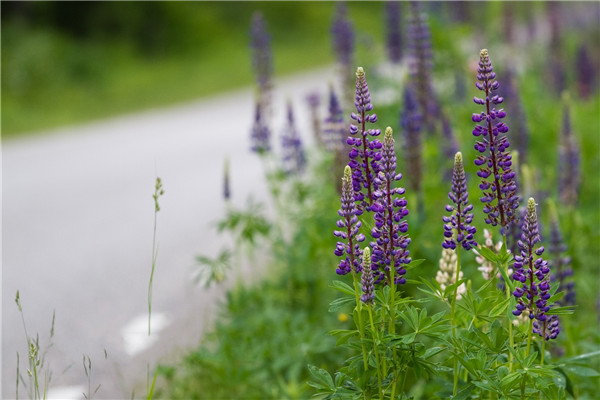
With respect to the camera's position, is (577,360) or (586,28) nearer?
(577,360)

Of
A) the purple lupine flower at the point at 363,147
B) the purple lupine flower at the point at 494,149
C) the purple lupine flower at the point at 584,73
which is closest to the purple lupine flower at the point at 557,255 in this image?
the purple lupine flower at the point at 494,149

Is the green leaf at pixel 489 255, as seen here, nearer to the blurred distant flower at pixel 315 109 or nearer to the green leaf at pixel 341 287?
the green leaf at pixel 341 287

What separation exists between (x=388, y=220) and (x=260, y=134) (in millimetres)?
2777

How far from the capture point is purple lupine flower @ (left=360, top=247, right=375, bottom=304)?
2202mm

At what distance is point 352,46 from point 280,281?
211 centimetres

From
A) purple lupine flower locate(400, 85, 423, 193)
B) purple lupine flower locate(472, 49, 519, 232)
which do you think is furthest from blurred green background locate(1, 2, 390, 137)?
purple lupine flower locate(472, 49, 519, 232)

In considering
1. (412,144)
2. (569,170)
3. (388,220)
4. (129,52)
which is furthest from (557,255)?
(129,52)

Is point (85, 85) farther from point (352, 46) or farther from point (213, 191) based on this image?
point (352, 46)

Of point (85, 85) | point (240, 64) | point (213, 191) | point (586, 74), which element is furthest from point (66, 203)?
point (240, 64)

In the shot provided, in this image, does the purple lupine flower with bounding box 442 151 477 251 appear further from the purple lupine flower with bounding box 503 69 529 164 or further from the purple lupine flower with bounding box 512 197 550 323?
the purple lupine flower with bounding box 503 69 529 164

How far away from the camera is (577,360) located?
296 cm

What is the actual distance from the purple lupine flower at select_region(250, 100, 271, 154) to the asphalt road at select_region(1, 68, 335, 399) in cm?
50

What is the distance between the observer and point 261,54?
5.55m

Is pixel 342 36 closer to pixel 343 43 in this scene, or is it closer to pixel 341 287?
pixel 343 43
